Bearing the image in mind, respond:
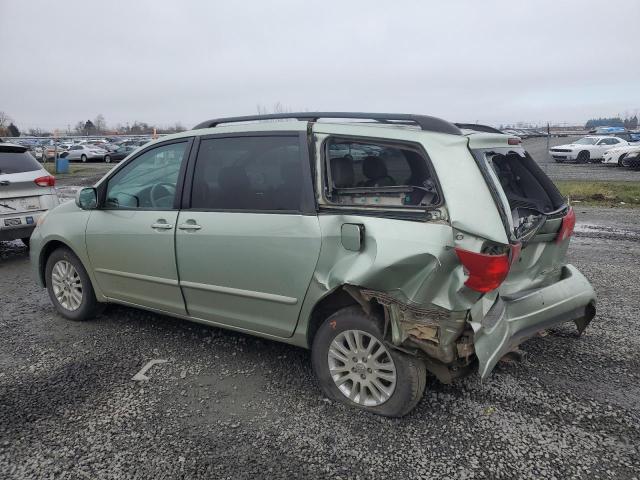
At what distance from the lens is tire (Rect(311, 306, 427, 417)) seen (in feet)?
9.24

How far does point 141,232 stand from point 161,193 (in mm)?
346

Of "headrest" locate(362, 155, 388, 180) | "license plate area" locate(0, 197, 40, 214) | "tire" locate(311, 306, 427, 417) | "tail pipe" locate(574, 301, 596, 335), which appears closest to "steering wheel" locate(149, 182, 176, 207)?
"headrest" locate(362, 155, 388, 180)

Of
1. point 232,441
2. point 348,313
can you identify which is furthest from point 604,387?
point 232,441

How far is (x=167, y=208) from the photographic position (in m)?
3.72

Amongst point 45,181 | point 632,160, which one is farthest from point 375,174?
point 632,160

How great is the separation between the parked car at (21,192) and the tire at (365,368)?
18.9 ft

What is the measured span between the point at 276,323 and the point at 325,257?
25.8 inches

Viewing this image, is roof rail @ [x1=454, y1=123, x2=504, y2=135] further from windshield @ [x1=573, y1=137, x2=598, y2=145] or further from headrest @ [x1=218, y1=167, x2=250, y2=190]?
windshield @ [x1=573, y1=137, x2=598, y2=145]

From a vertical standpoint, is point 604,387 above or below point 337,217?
below

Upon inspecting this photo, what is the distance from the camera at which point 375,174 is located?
10.9 ft

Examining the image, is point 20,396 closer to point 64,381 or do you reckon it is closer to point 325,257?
point 64,381

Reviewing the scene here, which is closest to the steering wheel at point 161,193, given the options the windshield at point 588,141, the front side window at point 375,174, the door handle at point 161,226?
the door handle at point 161,226

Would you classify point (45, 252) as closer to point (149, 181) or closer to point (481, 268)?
point (149, 181)

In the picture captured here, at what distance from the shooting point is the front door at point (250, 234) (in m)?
3.09
